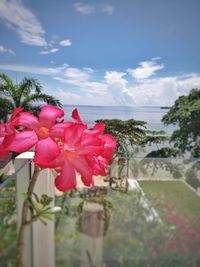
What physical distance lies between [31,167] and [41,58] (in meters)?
8.47

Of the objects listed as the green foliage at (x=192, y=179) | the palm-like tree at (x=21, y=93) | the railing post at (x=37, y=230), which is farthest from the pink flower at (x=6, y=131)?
the palm-like tree at (x=21, y=93)

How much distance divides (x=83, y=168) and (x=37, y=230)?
730mm

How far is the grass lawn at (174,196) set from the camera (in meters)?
1.30

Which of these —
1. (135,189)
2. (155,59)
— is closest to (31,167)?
(135,189)

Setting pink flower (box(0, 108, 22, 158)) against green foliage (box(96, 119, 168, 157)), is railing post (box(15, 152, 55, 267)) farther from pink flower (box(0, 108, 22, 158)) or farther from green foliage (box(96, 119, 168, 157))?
green foliage (box(96, 119, 168, 157))

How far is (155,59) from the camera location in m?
8.12

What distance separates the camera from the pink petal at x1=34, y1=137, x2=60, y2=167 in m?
0.23

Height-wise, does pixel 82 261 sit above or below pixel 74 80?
below

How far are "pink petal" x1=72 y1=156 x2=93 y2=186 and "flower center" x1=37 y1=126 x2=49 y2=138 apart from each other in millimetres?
44

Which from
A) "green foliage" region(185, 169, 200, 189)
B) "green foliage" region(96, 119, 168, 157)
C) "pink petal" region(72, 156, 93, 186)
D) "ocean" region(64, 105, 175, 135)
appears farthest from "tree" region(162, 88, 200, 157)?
"pink petal" region(72, 156, 93, 186)

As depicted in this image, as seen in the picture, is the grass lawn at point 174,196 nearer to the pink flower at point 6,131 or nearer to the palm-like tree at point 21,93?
the pink flower at point 6,131

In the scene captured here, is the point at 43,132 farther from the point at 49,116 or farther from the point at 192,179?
the point at 192,179

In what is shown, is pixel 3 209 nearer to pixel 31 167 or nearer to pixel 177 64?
pixel 31 167

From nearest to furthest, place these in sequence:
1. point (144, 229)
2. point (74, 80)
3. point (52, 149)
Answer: point (52, 149) < point (144, 229) < point (74, 80)
